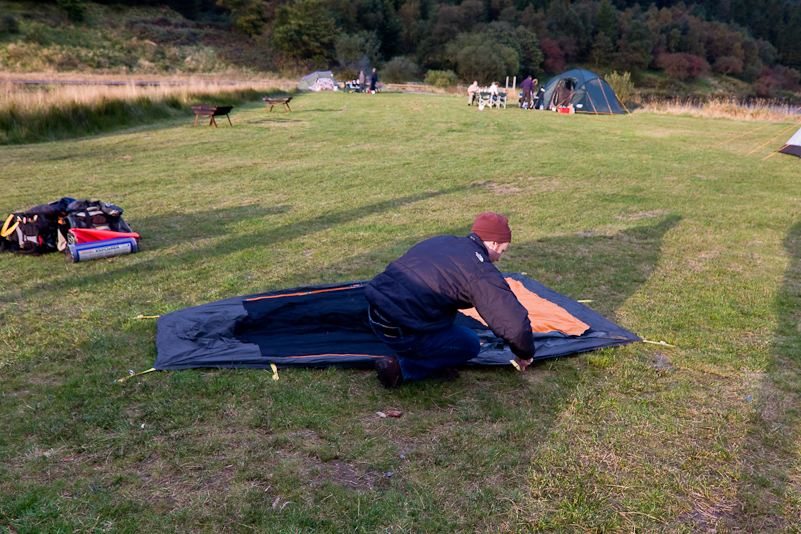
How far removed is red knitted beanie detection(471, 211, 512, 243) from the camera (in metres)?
3.70

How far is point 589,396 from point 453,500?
143 centimetres

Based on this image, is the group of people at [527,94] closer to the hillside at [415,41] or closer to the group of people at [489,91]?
the group of people at [489,91]

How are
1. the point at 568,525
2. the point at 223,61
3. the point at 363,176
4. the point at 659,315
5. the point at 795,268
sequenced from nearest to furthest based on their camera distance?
the point at 568,525 < the point at 659,315 < the point at 795,268 < the point at 363,176 < the point at 223,61

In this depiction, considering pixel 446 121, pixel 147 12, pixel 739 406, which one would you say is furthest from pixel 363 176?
pixel 147 12

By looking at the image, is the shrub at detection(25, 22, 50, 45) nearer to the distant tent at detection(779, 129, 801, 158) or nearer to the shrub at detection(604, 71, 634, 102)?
the shrub at detection(604, 71, 634, 102)

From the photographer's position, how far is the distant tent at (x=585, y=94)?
81.7 feet

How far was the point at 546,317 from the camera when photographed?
471cm

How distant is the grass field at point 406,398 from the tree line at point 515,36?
55641mm

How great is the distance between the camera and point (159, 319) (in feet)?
15.1

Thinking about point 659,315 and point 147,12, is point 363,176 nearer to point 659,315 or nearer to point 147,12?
point 659,315

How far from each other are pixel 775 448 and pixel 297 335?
339 centimetres

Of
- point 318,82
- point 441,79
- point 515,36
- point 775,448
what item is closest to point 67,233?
point 775,448

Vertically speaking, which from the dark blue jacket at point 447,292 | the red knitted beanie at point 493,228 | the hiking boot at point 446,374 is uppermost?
the red knitted beanie at point 493,228

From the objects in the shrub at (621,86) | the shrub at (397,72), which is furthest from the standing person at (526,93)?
the shrub at (397,72)
